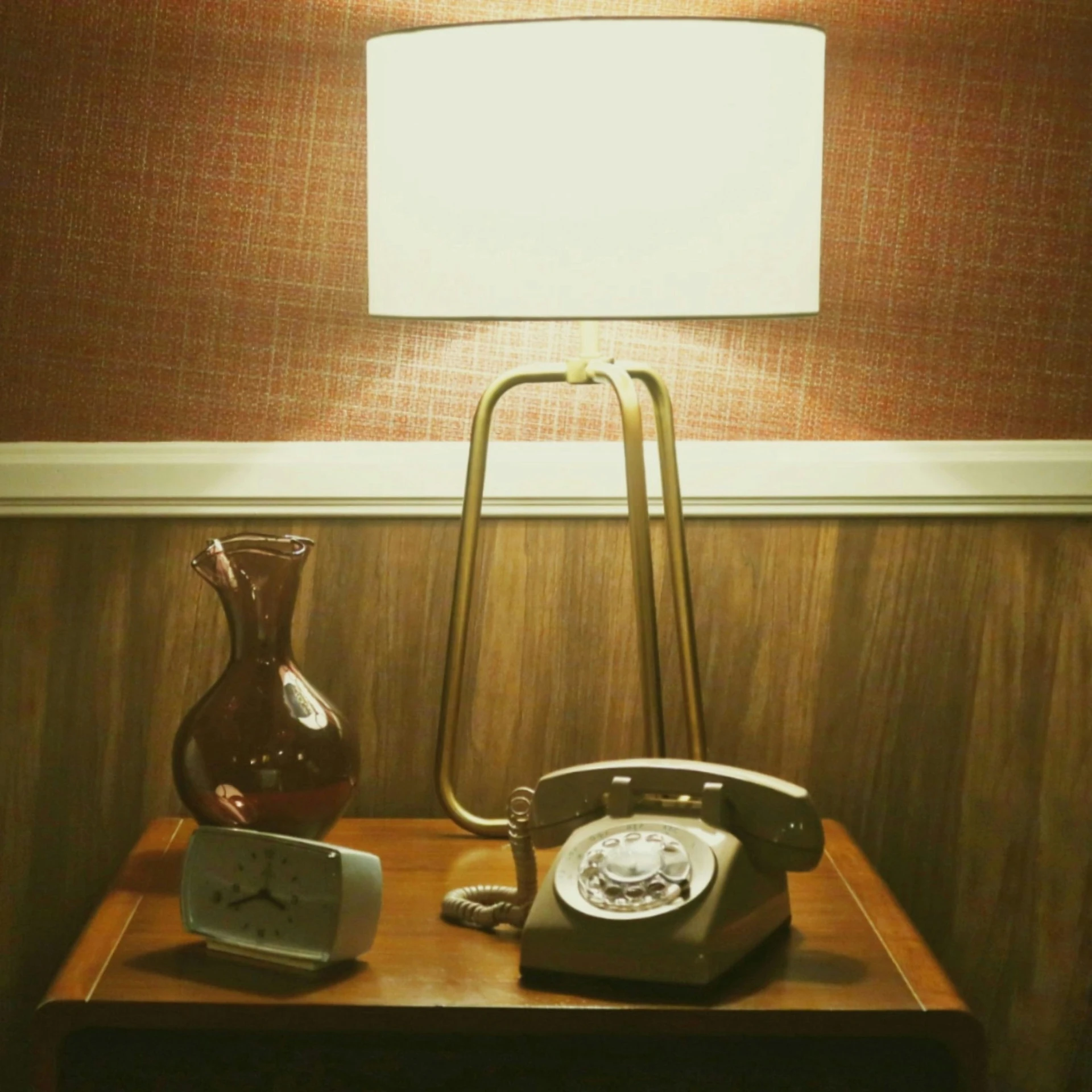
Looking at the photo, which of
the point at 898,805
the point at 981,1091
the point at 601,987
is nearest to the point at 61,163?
the point at 601,987

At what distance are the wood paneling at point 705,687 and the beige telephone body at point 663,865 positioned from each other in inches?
15.1

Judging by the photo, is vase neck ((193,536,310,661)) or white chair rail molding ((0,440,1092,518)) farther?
white chair rail molding ((0,440,1092,518))

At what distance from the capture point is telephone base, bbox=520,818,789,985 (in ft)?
3.20

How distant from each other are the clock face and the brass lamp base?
308 millimetres

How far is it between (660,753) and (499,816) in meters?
0.30

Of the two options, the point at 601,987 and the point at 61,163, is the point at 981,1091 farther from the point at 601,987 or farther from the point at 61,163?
the point at 61,163

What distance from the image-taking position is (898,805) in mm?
1491

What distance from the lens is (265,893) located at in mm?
1028

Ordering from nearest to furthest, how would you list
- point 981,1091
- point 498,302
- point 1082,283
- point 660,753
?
point 981,1091
point 498,302
point 660,753
point 1082,283

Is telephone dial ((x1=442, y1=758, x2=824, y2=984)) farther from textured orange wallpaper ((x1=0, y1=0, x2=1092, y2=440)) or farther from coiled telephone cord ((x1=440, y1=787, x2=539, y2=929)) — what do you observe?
textured orange wallpaper ((x1=0, y1=0, x2=1092, y2=440))

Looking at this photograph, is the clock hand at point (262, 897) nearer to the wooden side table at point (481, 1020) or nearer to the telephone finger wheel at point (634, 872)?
the wooden side table at point (481, 1020)

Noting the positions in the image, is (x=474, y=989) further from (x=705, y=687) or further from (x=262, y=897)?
(x=705, y=687)

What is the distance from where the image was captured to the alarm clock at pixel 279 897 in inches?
39.5

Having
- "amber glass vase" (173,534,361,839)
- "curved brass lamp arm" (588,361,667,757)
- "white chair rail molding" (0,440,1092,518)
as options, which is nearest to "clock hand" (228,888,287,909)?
"amber glass vase" (173,534,361,839)
